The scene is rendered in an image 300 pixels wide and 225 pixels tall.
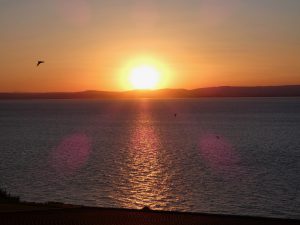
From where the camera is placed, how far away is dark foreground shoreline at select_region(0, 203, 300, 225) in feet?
65.4

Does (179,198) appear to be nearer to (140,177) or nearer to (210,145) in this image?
(140,177)

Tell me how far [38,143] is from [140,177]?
154 feet

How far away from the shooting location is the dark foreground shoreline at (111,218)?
19.9 meters

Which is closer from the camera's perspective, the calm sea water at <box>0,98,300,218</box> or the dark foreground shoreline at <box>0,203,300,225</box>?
the dark foreground shoreline at <box>0,203,300,225</box>

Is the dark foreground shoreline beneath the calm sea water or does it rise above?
above

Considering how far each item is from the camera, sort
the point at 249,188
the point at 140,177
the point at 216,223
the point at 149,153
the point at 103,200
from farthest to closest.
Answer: the point at 149,153, the point at 140,177, the point at 249,188, the point at 103,200, the point at 216,223

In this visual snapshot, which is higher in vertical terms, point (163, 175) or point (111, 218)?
point (111, 218)

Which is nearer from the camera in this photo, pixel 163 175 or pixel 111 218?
pixel 111 218

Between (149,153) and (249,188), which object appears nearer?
(249,188)

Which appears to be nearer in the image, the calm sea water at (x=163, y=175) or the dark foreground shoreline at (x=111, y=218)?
the dark foreground shoreline at (x=111, y=218)

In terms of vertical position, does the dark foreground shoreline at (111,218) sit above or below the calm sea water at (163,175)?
above

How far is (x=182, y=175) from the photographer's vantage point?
54375mm

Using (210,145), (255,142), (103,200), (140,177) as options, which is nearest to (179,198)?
(103,200)

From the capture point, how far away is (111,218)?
68.3 feet
